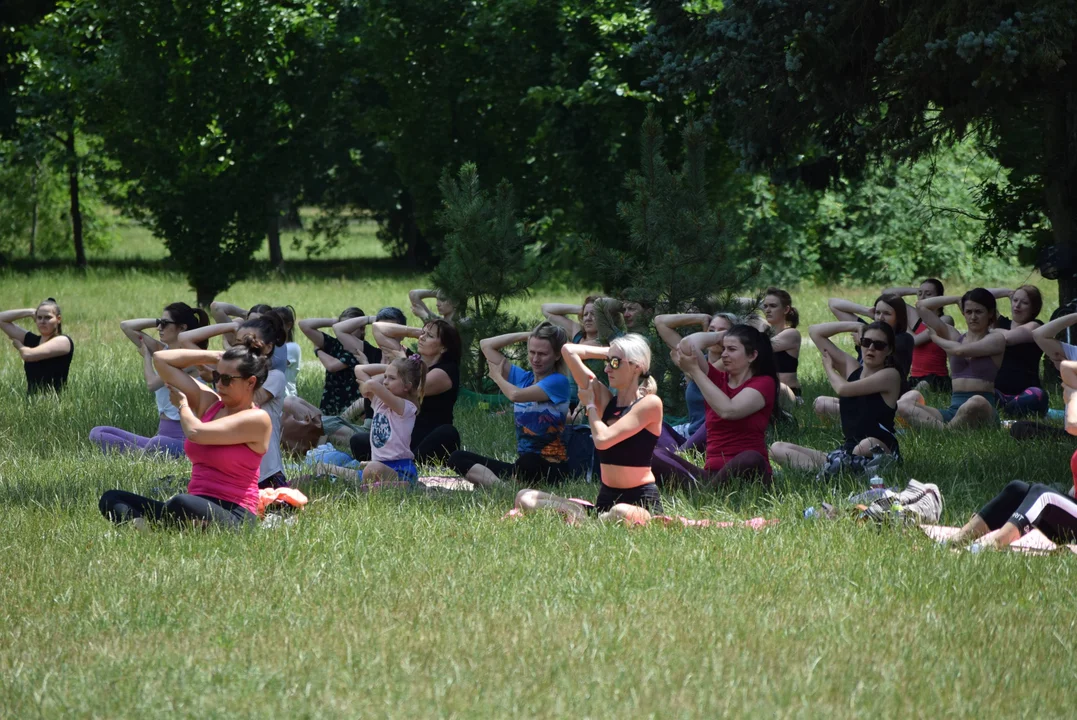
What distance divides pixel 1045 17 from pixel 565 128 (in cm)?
1309

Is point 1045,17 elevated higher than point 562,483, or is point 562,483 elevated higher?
point 1045,17

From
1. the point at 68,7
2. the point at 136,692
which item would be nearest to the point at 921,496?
the point at 136,692

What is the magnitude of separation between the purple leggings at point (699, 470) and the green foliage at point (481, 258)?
5.05 m

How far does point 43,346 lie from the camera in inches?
514

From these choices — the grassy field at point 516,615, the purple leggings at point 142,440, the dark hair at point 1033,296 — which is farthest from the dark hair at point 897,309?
the purple leggings at point 142,440

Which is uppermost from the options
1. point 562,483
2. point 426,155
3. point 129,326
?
point 426,155

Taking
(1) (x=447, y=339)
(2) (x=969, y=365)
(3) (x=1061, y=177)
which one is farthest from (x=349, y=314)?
(3) (x=1061, y=177)

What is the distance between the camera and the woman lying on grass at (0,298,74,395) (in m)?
12.9

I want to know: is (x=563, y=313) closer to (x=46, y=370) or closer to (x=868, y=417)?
(x=868, y=417)

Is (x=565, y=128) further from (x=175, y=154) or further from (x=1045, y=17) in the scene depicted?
(x=1045, y=17)

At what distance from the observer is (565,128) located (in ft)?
71.2

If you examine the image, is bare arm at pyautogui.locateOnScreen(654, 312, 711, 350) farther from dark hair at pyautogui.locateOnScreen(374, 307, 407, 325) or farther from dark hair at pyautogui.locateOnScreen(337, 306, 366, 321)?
dark hair at pyautogui.locateOnScreen(337, 306, 366, 321)

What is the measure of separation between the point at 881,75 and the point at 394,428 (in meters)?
5.29

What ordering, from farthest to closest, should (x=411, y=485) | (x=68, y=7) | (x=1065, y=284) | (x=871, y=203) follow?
(x=871, y=203) → (x=68, y=7) → (x=1065, y=284) → (x=411, y=485)
